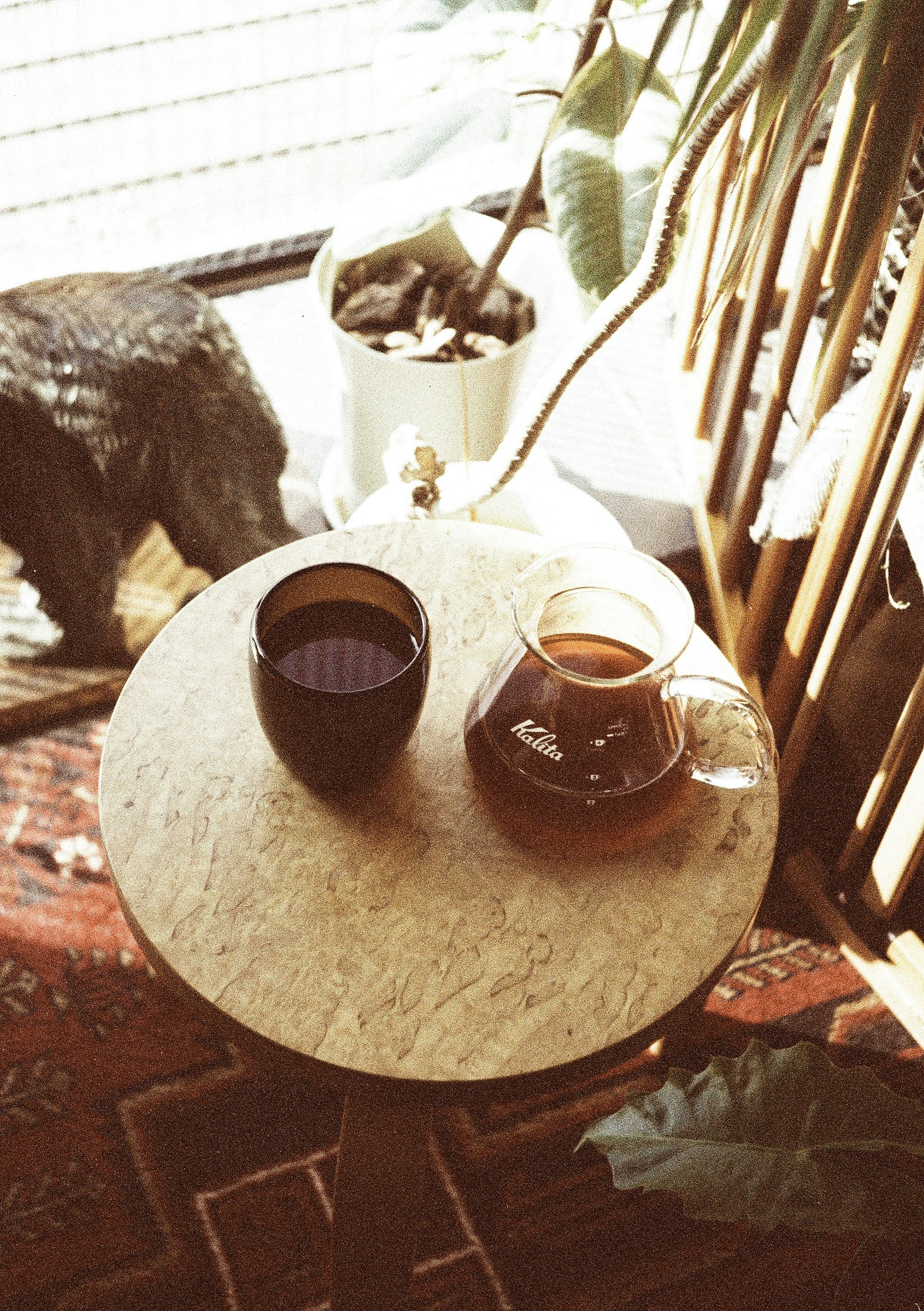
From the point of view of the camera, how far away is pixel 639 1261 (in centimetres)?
117

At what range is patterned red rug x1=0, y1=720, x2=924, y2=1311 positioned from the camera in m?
1.15

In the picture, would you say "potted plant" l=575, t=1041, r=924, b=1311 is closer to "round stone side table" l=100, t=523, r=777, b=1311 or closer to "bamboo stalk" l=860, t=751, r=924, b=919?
"round stone side table" l=100, t=523, r=777, b=1311

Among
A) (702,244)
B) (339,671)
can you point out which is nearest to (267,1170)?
(339,671)

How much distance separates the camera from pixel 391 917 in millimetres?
781

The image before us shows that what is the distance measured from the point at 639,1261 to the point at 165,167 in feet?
5.83

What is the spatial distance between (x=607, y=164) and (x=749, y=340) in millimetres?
303

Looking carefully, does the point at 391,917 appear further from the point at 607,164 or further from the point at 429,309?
the point at 429,309

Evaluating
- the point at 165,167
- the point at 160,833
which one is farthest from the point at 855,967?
the point at 165,167

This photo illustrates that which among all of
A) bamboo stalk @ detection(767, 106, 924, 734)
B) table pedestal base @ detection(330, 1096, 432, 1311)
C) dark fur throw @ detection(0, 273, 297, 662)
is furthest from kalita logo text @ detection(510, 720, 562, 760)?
dark fur throw @ detection(0, 273, 297, 662)

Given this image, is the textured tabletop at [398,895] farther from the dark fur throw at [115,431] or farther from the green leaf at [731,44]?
the dark fur throw at [115,431]

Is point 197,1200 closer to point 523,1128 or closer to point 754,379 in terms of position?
point 523,1128

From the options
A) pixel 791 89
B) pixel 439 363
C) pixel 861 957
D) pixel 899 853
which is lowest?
pixel 861 957

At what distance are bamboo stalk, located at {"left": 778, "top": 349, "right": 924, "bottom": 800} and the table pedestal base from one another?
47 centimetres

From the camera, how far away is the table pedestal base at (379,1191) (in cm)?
77
